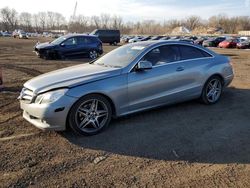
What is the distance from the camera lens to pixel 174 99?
20.6 ft

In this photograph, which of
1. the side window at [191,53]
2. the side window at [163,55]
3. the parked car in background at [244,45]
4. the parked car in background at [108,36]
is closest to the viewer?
the side window at [163,55]

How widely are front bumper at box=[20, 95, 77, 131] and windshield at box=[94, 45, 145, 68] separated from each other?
139 cm

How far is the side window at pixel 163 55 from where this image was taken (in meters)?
6.03

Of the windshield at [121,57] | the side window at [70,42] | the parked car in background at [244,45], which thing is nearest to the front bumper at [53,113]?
the windshield at [121,57]

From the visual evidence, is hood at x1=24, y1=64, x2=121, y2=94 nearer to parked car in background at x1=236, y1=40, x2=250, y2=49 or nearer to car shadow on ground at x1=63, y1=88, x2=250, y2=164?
car shadow on ground at x1=63, y1=88, x2=250, y2=164

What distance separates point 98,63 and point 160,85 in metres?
1.42

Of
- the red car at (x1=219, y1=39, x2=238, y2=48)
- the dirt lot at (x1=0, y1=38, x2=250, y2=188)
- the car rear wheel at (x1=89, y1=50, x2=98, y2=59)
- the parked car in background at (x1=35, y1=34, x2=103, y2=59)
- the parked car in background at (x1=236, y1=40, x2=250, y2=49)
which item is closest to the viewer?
the dirt lot at (x1=0, y1=38, x2=250, y2=188)

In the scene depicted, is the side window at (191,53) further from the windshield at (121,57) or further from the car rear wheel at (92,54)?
the car rear wheel at (92,54)

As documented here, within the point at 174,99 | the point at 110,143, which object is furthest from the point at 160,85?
the point at 110,143

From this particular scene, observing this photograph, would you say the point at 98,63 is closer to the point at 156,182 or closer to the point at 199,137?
the point at 199,137

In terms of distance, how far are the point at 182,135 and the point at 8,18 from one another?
503 feet

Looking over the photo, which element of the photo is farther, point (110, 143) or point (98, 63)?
point (98, 63)

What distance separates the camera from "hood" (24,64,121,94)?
5.09 metres

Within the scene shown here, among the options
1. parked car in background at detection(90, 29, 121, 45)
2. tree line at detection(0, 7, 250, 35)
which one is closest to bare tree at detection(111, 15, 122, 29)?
tree line at detection(0, 7, 250, 35)
